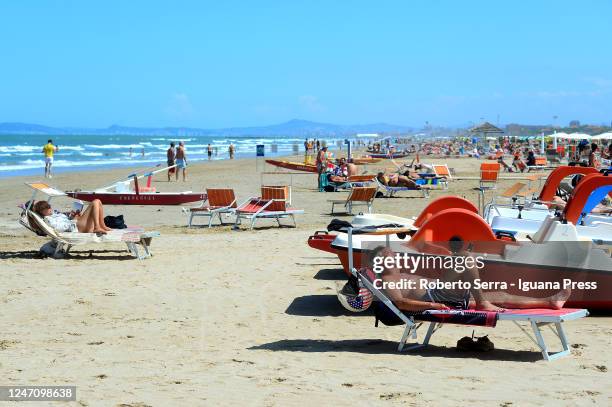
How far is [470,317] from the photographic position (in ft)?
19.8

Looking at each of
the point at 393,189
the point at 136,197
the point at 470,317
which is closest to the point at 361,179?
the point at 393,189

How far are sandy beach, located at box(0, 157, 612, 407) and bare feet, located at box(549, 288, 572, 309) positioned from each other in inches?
14.0

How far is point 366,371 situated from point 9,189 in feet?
72.6

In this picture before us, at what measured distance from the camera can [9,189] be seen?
25656 mm

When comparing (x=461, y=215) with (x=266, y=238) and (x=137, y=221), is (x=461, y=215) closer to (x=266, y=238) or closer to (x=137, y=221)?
(x=266, y=238)

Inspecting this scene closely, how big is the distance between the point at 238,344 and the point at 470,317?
1.82 meters

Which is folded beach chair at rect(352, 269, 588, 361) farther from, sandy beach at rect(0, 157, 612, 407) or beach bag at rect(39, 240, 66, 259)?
beach bag at rect(39, 240, 66, 259)

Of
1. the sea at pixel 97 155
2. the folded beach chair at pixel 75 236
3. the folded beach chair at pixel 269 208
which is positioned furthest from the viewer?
the sea at pixel 97 155

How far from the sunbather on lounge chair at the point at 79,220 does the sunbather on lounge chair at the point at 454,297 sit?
5.49 m

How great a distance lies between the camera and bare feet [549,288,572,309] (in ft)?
21.1

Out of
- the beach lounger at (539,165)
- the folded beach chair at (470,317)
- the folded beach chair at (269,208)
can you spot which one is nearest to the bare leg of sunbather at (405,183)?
the folded beach chair at (269,208)

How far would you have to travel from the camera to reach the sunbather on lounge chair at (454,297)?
20.7 feet

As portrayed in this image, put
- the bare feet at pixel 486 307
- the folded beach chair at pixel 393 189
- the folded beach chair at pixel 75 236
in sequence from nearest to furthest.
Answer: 1. the bare feet at pixel 486 307
2. the folded beach chair at pixel 75 236
3. the folded beach chair at pixel 393 189

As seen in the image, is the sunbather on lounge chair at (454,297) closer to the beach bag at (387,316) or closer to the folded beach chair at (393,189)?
the beach bag at (387,316)
